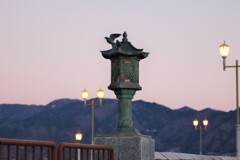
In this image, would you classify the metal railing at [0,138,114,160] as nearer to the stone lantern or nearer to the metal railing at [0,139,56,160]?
the metal railing at [0,139,56,160]

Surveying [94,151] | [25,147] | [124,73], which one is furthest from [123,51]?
[25,147]

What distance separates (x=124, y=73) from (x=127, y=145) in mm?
1254

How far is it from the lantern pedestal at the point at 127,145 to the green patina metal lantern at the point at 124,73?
0.92ft

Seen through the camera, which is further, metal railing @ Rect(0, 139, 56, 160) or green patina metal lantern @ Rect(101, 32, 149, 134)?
green patina metal lantern @ Rect(101, 32, 149, 134)

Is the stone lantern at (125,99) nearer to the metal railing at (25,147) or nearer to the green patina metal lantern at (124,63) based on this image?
the green patina metal lantern at (124,63)

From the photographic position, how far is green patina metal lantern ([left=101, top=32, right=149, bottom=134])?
35.5 feet

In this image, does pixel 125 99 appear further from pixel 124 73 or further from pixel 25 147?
pixel 25 147

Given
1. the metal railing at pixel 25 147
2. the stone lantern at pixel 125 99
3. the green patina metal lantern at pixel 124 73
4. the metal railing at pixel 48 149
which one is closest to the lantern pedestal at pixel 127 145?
the stone lantern at pixel 125 99

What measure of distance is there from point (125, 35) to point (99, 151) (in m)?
2.27

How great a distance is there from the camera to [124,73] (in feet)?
36.1

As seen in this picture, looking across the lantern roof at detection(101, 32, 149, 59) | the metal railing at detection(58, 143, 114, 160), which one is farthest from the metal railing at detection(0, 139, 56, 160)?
the lantern roof at detection(101, 32, 149, 59)

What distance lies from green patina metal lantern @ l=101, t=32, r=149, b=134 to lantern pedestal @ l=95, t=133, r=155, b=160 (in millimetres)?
281

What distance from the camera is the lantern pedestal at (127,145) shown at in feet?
34.3

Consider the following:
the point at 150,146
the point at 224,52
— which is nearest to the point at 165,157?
the point at 224,52
